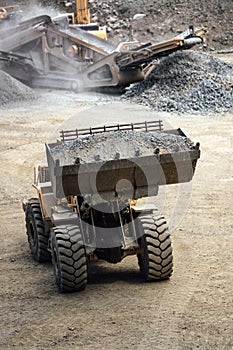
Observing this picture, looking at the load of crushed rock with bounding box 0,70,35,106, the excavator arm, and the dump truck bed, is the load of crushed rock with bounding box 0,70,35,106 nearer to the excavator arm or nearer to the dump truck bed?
the excavator arm

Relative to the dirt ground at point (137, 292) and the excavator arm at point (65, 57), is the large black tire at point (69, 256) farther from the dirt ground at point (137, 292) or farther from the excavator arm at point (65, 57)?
the excavator arm at point (65, 57)

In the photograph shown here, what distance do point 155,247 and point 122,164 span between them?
102 centimetres

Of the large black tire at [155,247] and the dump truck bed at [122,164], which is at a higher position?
the dump truck bed at [122,164]

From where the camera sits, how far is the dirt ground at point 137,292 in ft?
21.1

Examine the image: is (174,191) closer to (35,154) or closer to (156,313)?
(35,154)

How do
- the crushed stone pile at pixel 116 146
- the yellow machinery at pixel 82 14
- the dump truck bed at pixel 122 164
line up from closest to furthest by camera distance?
the dump truck bed at pixel 122 164
the crushed stone pile at pixel 116 146
the yellow machinery at pixel 82 14

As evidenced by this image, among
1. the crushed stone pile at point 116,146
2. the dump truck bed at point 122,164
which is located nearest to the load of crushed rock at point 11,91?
the crushed stone pile at point 116,146

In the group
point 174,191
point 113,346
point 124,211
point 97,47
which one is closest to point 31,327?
point 113,346

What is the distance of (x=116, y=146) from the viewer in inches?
278

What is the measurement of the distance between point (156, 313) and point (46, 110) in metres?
10.8

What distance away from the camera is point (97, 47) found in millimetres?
18484

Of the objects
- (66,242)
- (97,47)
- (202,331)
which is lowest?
(202,331)

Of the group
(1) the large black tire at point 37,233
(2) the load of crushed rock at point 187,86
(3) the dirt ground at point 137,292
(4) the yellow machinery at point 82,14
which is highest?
(4) the yellow machinery at point 82,14

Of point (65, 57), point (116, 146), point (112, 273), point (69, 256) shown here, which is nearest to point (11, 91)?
point (65, 57)
